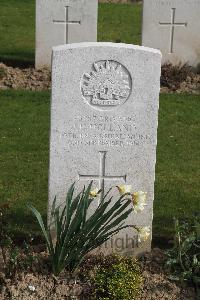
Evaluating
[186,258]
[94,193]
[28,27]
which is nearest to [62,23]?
[28,27]

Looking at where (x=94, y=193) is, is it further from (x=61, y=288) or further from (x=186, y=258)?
(x=186, y=258)

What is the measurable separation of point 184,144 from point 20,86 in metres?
3.09

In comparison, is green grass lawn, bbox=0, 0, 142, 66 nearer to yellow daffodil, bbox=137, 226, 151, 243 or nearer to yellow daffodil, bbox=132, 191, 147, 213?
yellow daffodil, bbox=137, 226, 151, 243

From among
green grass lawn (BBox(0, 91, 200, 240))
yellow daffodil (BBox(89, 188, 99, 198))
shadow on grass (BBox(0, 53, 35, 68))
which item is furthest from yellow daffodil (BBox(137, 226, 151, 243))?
shadow on grass (BBox(0, 53, 35, 68))

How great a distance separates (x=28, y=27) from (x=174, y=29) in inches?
183

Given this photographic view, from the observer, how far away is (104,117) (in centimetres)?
534

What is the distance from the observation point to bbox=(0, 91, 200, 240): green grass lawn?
21.8ft

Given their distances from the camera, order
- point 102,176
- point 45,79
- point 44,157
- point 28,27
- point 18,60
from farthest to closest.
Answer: point 28,27, point 18,60, point 45,79, point 44,157, point 102,176

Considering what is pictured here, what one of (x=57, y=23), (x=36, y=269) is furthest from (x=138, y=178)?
(x=57, y=23)

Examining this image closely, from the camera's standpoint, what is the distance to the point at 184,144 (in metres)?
8.48

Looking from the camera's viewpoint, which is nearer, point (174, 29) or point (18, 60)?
point (174, 29)

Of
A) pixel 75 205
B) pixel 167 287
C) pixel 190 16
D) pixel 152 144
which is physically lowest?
pixel 167 287

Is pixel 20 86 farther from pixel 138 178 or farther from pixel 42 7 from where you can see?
pixel 138 178

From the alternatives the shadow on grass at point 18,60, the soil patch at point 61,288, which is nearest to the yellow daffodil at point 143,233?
the soil patch at point 61,288
